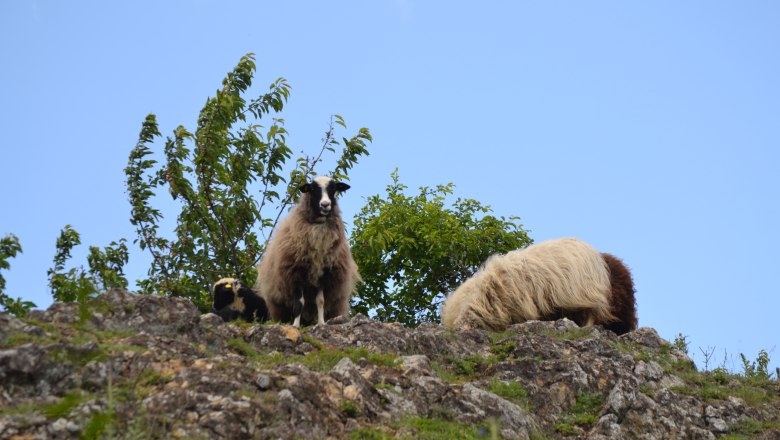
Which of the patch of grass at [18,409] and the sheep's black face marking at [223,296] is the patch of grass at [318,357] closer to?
the patch of grass at [18,409]

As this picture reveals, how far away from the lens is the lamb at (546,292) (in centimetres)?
1318

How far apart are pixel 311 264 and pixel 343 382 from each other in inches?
179

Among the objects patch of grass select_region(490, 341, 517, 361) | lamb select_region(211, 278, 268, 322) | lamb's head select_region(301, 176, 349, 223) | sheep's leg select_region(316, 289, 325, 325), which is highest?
lamb's head select_region(301, 176, 349, 223)

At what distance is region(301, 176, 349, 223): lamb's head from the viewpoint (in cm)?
1230

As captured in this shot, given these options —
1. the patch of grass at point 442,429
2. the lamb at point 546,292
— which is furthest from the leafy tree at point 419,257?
the patch of grass at point 442,429

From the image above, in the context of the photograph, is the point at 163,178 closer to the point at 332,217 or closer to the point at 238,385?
the point at 332,217

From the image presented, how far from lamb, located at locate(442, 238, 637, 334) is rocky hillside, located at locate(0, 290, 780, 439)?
38.2 inches

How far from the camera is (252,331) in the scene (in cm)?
934

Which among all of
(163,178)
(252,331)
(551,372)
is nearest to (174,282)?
(163,178)

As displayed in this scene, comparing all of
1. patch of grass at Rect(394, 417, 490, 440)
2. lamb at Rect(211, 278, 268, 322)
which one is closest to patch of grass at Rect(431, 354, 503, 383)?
patch of grass at Rect(394, 417, 490, 440)

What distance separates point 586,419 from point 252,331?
3.65 metres

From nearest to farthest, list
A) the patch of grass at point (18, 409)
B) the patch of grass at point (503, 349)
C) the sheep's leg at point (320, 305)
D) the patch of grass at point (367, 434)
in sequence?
the patch of grass at point (18, 409)
the patch of grass at point (367, 434)
the patch of grass at point (503, 349)
the sheep's leg at point (320, 305)

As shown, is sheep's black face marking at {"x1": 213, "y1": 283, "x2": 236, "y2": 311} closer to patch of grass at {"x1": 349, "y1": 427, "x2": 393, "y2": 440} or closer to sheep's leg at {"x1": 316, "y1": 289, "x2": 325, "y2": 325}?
sheep's leg at {"x1": 316, "y1": 289, "x2": 325, "y2": 325}

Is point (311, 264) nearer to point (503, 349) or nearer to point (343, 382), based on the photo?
point (503, 349)
